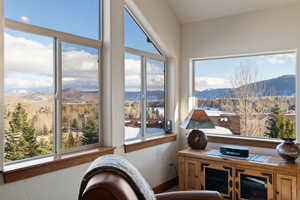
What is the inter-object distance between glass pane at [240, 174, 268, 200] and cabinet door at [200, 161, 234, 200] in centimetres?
14

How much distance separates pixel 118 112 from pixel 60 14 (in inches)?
45.8

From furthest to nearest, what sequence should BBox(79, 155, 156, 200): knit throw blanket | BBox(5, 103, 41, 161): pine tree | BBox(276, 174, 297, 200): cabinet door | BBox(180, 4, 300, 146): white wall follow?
BBox(180, 4, 300, 146): white wall < BBox(276, 174, 297, 200): cabinet door < BBox(5, 103, 41, 161): pine tree < BBox(79, 155, 156, 200): knit throw blanket

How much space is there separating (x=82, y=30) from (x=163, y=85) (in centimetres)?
161

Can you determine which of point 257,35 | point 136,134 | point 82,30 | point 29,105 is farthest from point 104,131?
point 257,35

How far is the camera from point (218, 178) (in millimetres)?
3039

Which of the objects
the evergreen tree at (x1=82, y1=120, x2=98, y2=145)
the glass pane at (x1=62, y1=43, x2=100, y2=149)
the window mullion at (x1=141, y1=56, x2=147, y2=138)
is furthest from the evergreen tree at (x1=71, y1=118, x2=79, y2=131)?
the window mullion at (x1=141, y1=56, x2=147, y2=138)

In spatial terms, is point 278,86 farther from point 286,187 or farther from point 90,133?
point 90,133

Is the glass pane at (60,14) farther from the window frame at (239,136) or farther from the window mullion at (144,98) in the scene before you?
the window frame at (239,136)

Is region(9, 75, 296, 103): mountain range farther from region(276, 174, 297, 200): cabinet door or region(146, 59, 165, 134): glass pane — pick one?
region(276, 174, 297, 200): cabinet door

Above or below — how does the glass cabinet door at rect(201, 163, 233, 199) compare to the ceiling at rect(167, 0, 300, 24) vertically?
below

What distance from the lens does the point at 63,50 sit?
239 centimetres

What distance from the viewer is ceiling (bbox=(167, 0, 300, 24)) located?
10.4ft

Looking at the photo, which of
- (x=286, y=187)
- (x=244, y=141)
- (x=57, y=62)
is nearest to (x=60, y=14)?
(x=57, y=62)

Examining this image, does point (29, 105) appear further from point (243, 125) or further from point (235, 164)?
point (243, 125)
